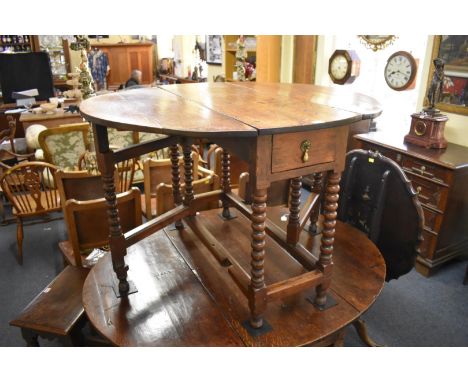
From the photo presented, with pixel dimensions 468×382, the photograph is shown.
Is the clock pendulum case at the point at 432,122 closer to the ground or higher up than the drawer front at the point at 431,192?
higher up

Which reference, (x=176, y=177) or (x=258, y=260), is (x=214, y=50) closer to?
(x=176, y=177)

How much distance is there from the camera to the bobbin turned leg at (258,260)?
3.37 feet

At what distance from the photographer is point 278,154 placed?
0.97 metres

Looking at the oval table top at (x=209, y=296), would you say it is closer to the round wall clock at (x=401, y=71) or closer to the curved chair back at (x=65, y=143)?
the round wall clock at (x=401, y=71)

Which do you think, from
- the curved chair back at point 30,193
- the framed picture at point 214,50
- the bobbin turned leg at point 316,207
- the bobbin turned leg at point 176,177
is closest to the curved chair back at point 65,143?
the curved chair back at point 30,193

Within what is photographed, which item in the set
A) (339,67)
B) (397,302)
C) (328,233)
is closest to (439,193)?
(397,302)

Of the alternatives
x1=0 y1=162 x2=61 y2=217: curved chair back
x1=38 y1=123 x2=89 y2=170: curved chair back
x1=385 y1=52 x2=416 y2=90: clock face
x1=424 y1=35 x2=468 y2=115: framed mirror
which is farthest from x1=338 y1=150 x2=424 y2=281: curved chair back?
x1=38 y1=123 x2=89 y2=170: curved chair back

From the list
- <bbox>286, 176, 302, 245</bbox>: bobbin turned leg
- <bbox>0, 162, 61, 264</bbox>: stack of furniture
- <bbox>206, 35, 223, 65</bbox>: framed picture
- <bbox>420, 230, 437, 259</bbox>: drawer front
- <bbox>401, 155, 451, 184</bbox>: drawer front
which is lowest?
<bbox>420, 230, 437, 259</bbox>: drawer front

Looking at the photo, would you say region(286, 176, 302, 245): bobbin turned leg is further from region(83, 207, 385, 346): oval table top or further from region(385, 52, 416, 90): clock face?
region(385, 52, 416, 90): clock face

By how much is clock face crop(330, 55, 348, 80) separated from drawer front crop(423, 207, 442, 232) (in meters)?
1.69

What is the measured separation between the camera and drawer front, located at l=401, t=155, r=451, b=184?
2402 millimetres

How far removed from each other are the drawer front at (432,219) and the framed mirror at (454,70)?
0.76 meters

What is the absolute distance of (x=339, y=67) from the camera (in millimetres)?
3732
